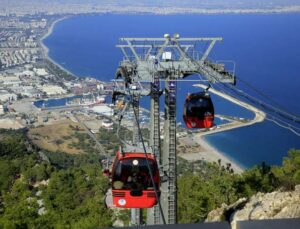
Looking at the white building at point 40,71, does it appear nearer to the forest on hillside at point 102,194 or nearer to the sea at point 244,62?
the sea at point 244,62

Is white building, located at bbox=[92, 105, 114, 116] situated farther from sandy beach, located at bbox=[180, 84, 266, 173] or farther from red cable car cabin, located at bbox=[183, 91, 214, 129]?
red cable car cabin, located at bbox=[183, 91, 214, 129]

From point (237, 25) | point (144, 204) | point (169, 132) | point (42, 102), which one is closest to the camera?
point (144, 204)

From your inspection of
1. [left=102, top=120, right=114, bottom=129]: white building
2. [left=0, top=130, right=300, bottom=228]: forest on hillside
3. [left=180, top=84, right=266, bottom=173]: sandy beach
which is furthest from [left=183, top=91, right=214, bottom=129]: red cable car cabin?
[left=102, top=120, right=114, bottom=129]: white building

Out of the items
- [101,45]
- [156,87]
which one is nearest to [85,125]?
[156,87]

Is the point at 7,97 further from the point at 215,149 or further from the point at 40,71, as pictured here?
the point at 215,149

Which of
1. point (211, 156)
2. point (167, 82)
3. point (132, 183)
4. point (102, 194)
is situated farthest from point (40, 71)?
point (132, 183)

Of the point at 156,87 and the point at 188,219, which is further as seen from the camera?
the point at 188,219

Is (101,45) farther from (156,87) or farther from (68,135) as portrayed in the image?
(156,87)
